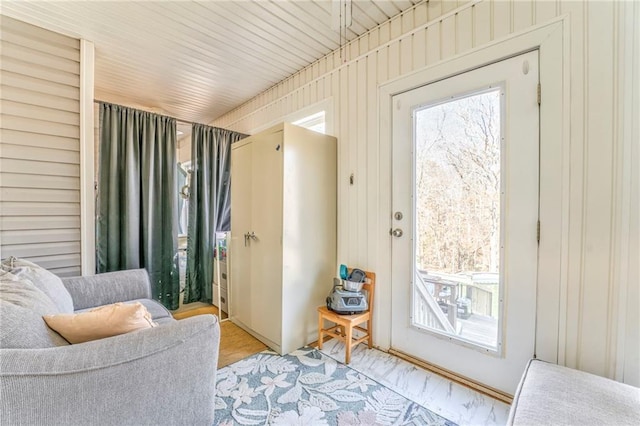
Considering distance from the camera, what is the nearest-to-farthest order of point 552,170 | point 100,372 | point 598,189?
point 100,372 → point 598,189 → point 552,170

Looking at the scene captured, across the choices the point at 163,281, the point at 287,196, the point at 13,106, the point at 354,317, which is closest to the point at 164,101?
the point at 13,106

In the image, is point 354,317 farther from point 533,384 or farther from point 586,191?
point 586,191

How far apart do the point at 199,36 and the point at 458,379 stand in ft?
10.6

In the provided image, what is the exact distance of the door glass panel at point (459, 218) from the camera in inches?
67.2

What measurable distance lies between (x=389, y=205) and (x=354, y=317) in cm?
89

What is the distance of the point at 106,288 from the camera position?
1.98 m

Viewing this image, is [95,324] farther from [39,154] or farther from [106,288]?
[39,154]

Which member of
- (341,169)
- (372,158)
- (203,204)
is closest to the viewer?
(372,158)

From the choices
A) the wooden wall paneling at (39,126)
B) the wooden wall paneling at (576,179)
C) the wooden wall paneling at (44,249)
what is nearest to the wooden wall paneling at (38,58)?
the wooden wall paneling at (39,126)

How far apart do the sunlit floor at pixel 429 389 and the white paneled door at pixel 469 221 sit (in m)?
0.11

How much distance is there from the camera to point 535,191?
5.06 ft

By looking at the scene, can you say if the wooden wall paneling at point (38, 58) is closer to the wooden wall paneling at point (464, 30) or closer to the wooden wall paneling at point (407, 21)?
the wooden wall paneling at point (407, 21)

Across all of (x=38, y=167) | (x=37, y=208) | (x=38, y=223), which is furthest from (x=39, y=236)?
(x=38, y=167)

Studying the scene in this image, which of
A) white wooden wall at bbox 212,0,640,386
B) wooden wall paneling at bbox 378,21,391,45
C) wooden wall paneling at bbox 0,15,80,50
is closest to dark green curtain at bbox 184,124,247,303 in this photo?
wooden wall paneling at bbox 0,15,80,50
